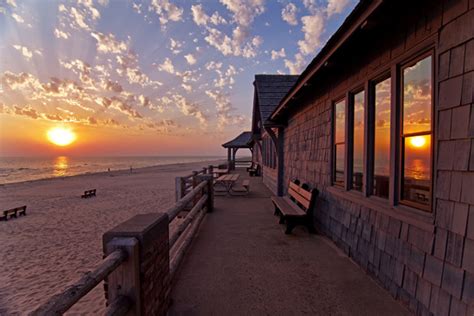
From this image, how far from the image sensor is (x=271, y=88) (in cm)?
1143

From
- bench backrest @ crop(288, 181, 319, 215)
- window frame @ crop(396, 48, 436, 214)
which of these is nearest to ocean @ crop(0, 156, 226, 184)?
bench backrest @ crop(288, 181, 319, 215)

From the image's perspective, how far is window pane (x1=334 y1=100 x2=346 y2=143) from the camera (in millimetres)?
4364

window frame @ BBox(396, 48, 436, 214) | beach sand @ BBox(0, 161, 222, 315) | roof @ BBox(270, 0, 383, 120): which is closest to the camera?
window frame @ BBox(396, 48, 436, 214)

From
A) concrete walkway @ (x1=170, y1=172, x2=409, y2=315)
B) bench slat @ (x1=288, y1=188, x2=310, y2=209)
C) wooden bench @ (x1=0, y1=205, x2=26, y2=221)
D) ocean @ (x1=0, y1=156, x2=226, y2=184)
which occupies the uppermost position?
bench slat @ (x1=288, y1=188, x2=310, y2=209)

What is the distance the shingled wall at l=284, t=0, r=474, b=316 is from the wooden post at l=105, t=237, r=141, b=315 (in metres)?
2.46

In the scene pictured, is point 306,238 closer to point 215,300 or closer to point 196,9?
point 215,300

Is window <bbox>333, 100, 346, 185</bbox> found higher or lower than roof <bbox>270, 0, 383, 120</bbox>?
lower

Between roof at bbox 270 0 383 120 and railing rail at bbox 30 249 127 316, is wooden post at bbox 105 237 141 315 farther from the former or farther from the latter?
roof at bbox 270 0 383 120

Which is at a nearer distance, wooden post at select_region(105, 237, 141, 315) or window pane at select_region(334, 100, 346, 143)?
wooden post at select_region(105, 237, 141, 315)

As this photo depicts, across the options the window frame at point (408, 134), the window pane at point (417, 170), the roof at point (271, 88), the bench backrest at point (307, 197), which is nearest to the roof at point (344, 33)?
the window frame at point (408, 134)

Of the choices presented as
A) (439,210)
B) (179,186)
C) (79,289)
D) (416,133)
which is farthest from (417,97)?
(179,186)

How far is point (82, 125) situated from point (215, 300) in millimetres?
52154

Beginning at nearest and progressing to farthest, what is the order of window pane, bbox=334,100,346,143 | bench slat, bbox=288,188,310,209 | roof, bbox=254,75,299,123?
window pane, bbox=334,100,346,143 < bench slat, bbox=288,188,310,209 < roof, bbox=254,75,299,123

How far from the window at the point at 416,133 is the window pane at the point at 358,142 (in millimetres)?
993
